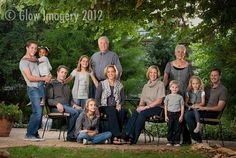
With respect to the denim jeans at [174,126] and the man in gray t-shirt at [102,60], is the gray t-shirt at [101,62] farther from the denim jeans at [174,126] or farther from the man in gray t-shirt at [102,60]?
the denim jeans at [174,126]

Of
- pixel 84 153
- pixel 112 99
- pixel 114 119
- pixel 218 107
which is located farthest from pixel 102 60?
pixel 84 153

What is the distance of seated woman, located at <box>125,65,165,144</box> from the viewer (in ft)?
29.5

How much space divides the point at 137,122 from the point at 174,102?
73cm

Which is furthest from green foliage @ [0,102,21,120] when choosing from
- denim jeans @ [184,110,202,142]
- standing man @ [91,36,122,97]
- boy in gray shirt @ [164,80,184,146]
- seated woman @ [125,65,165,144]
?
denim jeans @ [184,110,202,142]

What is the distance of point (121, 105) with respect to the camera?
9180 millimetres

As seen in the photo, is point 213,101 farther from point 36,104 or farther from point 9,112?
point 9,112

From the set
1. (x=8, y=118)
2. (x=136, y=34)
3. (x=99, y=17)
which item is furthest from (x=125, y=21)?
(x=8, y=118)

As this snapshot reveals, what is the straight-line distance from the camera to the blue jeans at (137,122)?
8.98m

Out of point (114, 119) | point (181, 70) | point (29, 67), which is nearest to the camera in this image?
point (114, 119)

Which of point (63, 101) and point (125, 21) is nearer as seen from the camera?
point (63, 101)

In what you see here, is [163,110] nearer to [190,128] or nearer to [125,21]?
[190,128]

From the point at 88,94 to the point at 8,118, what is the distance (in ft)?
5.83

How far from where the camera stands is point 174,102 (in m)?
8.99

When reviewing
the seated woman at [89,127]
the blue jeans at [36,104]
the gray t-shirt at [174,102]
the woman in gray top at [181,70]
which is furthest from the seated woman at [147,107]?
the blue jeans at [36,104]
